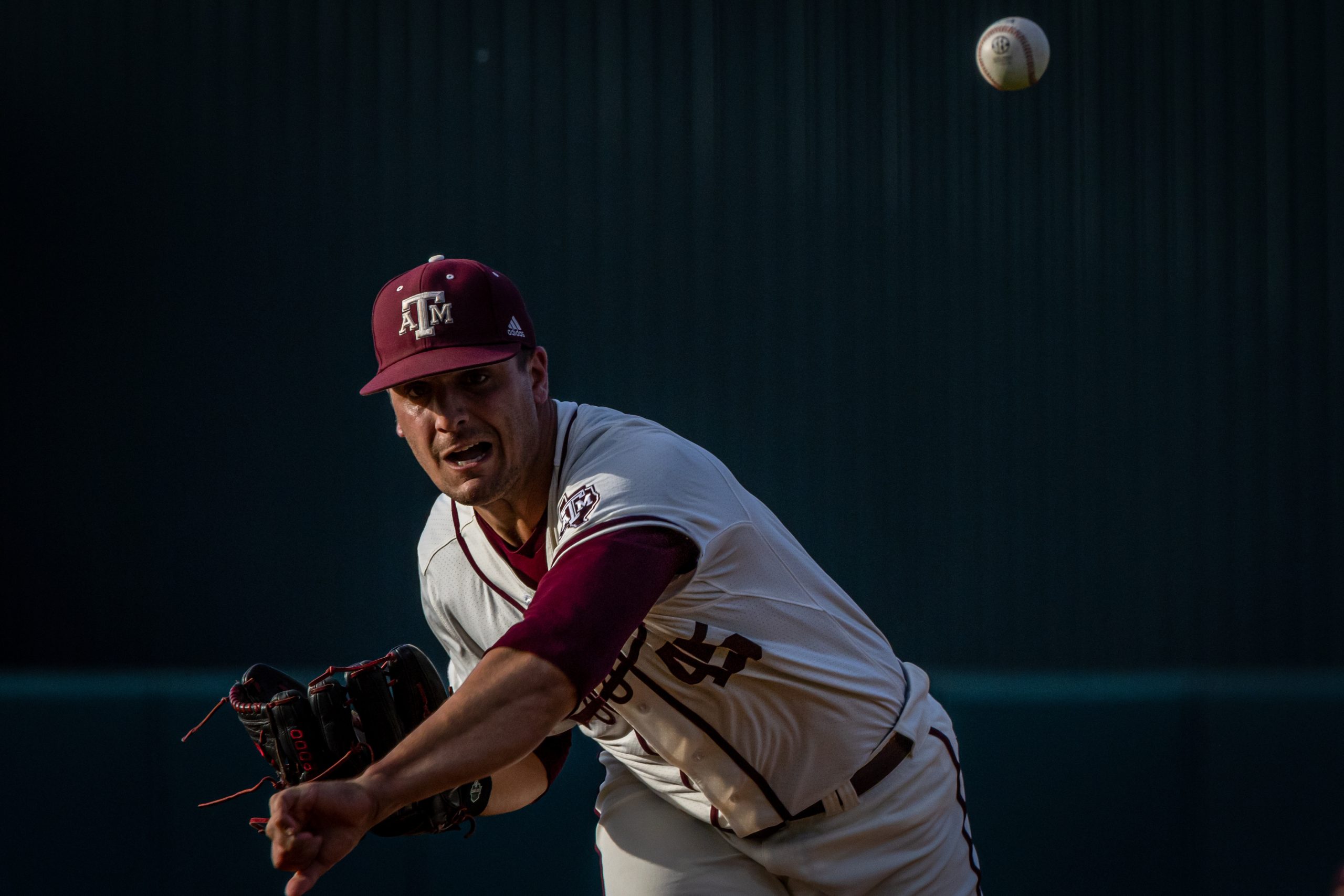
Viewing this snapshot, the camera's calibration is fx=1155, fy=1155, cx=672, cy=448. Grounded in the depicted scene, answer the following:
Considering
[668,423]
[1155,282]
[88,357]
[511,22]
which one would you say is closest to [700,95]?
[511,22]

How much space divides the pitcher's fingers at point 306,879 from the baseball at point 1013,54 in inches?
148

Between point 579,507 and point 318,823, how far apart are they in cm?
52

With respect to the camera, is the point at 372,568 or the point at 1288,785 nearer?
the point at 1288,785

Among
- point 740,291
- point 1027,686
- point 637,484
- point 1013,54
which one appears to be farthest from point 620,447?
point 1013,54

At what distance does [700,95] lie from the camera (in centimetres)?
447

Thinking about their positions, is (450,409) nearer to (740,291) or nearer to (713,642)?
(713,642)

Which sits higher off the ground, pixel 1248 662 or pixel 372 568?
pixel 372 568

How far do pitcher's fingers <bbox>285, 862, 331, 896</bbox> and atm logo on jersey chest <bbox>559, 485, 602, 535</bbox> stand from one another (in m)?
0.49

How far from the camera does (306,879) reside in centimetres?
105

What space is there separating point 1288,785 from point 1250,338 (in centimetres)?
208

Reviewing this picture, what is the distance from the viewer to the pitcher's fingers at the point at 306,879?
1011mm

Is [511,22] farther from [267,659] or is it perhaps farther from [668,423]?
[267,659]

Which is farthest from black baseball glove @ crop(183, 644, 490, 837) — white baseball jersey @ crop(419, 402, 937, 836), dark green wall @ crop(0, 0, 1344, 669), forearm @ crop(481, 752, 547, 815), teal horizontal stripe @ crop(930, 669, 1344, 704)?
dark green wall @ crop(0, 0, 1344, 669)

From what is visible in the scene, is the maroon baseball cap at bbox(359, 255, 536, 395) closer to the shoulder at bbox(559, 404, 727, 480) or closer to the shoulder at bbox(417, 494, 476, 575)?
the shoulder at bbox(559, 404, 727, 480)
